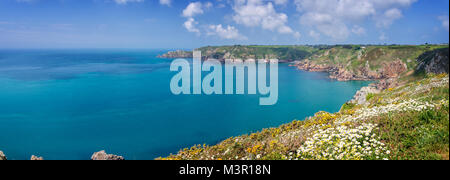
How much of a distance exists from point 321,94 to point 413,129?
7375 cm

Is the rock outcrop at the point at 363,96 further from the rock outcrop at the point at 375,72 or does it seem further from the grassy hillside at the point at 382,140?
the rock outcrop at the point at 375,72

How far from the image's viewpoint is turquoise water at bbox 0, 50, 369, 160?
37531 mm

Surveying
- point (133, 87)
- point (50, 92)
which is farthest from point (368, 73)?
point (50, 92)

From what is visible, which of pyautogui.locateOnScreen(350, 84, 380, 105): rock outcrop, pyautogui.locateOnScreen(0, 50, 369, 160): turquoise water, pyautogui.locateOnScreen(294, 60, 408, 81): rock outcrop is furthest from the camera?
pyautogui.locateOnScreen(294, 60, 408, 81): rock outcrop

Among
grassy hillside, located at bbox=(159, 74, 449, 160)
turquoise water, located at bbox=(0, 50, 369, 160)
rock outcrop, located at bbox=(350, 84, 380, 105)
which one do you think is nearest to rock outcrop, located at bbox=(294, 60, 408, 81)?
turquoise water, located at bbox=(0, 50, 369, 160)

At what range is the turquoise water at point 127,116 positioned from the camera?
3753 centimetres

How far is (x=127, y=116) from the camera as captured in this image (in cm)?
5175

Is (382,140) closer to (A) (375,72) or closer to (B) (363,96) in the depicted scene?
(B) (363,96)

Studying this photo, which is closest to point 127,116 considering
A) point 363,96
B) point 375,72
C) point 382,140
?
point 363,96

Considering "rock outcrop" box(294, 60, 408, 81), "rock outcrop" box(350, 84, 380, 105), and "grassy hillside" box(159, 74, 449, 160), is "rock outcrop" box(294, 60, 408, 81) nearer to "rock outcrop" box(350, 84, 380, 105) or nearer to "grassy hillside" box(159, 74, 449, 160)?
"rock outcrop" box(350, 84, 380, 105)

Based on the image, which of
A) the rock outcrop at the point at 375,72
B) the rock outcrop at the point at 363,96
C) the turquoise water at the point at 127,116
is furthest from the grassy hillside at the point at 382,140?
the rock outcrop at the point at 375,72

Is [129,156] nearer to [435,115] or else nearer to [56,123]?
[56,123]
